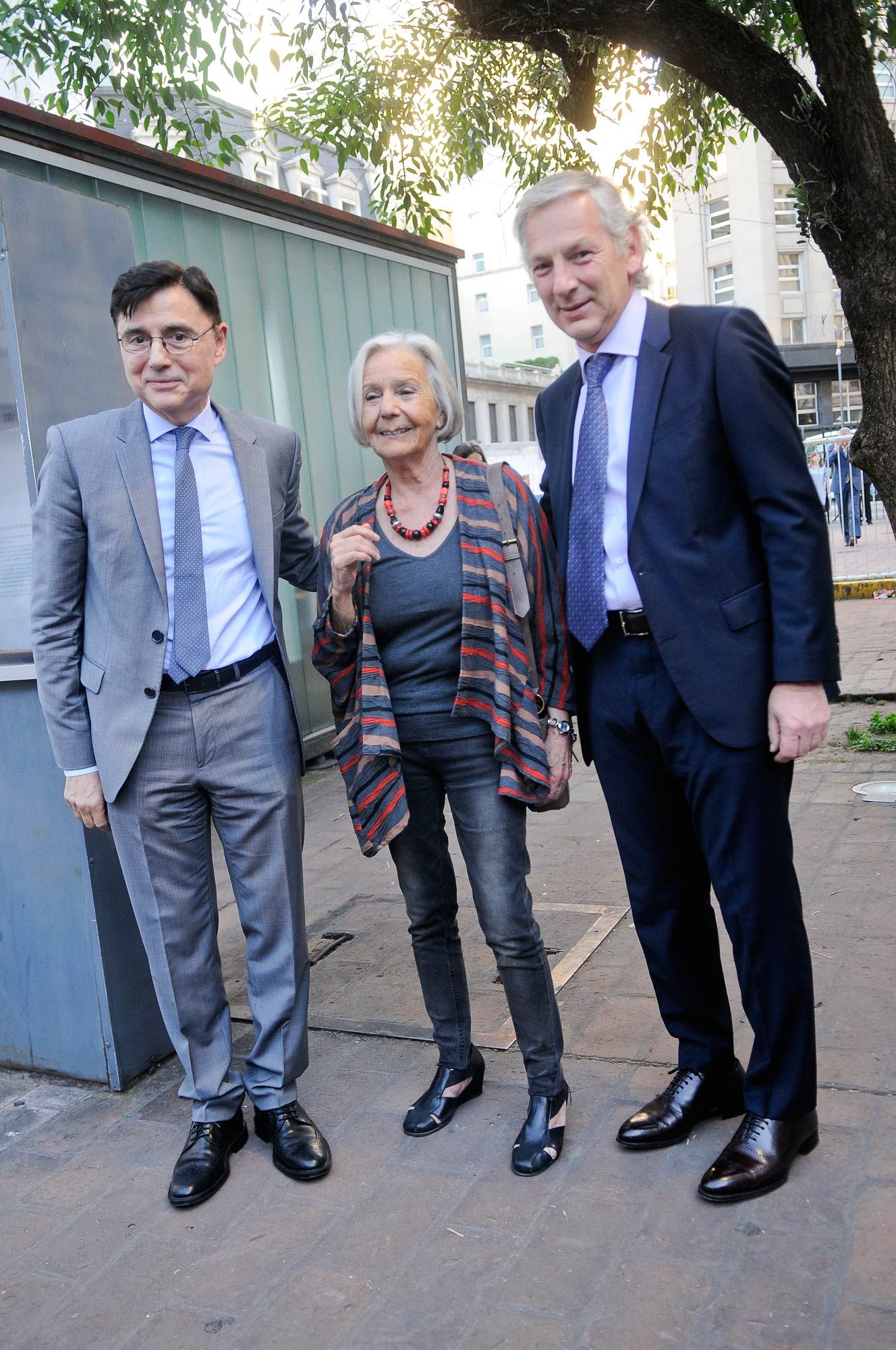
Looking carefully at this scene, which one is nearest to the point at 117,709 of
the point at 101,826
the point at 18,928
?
the point at 101,826

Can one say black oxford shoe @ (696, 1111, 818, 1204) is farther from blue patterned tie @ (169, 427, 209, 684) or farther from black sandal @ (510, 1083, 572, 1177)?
blue patterned tie @ (169, 427, 209, 684)

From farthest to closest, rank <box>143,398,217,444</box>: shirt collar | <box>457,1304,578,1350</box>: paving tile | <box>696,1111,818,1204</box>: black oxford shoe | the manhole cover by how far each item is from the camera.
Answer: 1. the manhole cover
2. <box>143,398,217,444</box>: shirt collar
3. <box>696,1111,818,1204</box>: black oxford shoe
4. <box>457,1304,578,1350</box>: paving tile

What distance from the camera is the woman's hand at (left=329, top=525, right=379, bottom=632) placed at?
2.56 m

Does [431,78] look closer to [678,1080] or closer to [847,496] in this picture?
[678,1080]

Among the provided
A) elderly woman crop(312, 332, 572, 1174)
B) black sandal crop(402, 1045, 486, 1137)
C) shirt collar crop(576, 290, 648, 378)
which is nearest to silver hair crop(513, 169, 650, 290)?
shirt collar crop(576, 290, 648, 378)

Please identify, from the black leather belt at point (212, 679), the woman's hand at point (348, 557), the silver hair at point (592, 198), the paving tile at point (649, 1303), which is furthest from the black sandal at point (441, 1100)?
the silver hair at point (592, 198)

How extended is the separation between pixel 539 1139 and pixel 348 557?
1.48m

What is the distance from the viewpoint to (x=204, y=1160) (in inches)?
111

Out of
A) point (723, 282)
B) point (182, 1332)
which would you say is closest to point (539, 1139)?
point (182, 1332)

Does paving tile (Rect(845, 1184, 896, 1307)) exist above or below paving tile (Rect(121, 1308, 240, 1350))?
above

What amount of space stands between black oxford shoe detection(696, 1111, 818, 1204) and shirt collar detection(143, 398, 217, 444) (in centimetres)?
212

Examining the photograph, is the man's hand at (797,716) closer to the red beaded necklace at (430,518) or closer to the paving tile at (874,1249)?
the red beaded necklace at (430,518)

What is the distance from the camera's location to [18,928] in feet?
11.4

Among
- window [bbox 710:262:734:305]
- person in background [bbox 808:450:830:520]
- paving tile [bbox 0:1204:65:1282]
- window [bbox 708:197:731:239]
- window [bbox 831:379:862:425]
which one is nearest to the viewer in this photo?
paving tile [bbox 0:1204:65:1282]
